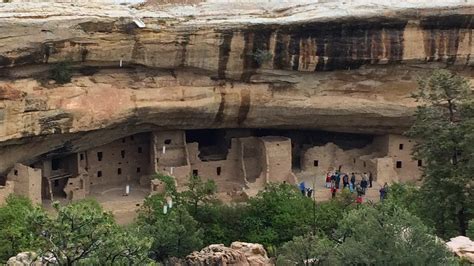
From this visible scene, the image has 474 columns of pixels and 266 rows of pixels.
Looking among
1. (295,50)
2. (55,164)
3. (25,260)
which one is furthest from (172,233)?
(55,164)

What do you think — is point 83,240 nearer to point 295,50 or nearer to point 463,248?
point 463,248

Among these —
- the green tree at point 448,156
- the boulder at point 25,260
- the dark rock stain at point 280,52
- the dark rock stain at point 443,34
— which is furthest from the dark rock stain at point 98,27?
the boulder at point 25,260

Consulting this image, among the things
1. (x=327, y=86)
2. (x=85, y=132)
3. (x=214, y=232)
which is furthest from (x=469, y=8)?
(x=85, y=132)

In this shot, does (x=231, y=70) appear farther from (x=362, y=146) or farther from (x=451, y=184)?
(x=451, y=184)

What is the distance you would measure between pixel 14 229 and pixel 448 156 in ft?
23.4

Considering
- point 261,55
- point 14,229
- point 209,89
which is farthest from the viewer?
point 209,89

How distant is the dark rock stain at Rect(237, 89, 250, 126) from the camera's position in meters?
20.1

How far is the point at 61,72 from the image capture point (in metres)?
18.1

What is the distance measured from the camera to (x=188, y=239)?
51.5 ft

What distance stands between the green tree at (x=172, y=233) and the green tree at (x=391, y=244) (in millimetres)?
3844

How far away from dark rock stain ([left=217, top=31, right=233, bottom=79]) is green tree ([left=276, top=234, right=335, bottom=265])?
594 centimetres

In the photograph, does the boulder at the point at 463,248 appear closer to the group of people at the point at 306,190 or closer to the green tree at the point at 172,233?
the green tree at the point at 172,233

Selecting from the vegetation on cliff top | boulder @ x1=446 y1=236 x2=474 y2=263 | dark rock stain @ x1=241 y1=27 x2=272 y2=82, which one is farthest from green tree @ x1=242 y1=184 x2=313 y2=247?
boulder @ x1=446 y1=236 x2=474 y2=263

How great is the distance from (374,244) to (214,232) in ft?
23.9
